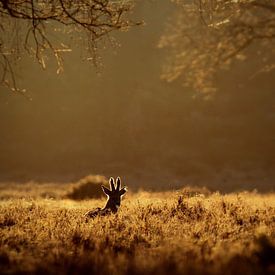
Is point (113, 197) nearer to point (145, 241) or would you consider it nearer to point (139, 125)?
point (145, 241)

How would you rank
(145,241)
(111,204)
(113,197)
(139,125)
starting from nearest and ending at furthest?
(145,241), (111,204), (113,197), (139,125)

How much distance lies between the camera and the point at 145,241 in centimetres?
660

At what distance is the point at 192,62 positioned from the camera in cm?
1528

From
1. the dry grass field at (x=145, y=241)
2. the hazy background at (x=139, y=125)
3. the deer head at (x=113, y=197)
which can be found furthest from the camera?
the hazy background at (x=139, y=125)

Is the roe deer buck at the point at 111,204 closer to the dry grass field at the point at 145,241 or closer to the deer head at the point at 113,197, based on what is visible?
the deer head at the point at 113,197

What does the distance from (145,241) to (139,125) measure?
28.9 meters

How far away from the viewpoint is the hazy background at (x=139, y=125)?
2955 centimetres

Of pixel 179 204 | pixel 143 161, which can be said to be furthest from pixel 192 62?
pixel 143 161

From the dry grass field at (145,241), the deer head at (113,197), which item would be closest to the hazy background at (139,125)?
the deer head at (113,197)

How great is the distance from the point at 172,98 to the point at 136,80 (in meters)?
3.97

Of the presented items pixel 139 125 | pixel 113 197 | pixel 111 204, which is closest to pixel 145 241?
pixel 111 204

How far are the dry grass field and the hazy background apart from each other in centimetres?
1477

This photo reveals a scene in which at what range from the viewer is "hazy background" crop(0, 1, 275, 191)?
96.9 ft

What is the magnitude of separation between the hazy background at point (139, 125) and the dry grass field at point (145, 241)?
48.4ft
